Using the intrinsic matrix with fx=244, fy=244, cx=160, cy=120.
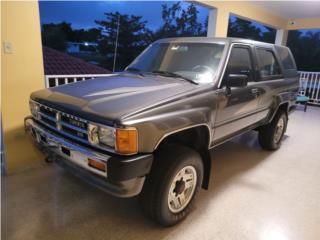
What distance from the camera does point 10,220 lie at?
6.98 feet

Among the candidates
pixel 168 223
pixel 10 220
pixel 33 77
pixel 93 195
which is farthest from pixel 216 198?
pixel 33 77

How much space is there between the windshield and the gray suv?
1cm

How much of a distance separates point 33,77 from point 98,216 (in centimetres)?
175

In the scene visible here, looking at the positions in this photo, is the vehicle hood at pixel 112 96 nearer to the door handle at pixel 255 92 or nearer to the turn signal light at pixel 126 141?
the turn signal light at pixel 126 141

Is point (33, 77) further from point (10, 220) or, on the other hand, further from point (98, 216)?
point (98, 216)

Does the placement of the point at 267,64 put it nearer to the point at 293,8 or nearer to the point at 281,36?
the point at 293,8

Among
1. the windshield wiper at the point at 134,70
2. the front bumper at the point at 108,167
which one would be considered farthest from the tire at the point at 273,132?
the front bumper at the point at 108,167

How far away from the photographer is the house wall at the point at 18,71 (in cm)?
254

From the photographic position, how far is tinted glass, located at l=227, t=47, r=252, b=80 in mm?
2588

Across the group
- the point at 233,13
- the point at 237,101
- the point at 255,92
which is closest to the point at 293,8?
the point at 233,13

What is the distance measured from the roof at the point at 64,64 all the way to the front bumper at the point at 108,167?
381cm

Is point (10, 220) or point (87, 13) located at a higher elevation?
point (87, 13)

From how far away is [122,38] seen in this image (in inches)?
296

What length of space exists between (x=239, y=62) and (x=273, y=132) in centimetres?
158
